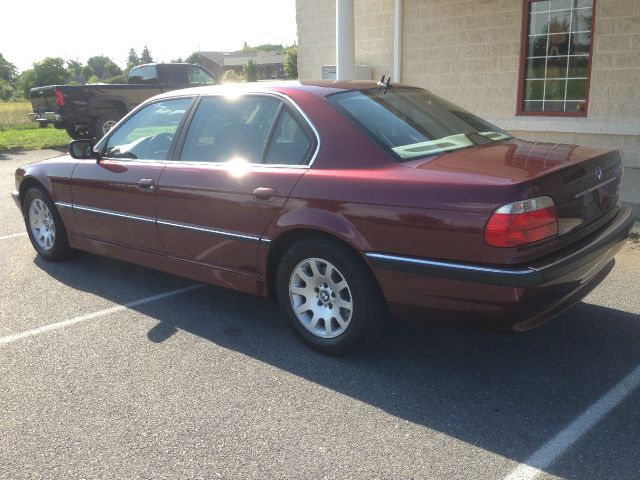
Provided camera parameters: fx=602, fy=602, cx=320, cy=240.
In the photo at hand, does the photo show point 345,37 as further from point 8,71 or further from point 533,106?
point 8,71

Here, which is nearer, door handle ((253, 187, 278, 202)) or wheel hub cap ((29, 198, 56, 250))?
door handle ((253, 187, 278, 202))

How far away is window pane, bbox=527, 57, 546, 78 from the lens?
30.6ft

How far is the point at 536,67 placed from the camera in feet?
30.9

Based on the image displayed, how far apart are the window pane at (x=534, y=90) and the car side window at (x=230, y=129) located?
266 inches

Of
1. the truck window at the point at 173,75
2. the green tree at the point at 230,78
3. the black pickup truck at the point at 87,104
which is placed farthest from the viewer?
the green tree at the point at 230,78

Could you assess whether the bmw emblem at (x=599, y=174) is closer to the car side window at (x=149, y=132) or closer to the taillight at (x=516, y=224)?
the taillight at (x=516, y=224)

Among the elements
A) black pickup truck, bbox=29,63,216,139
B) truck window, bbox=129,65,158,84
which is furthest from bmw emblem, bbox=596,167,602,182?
truck window, bbox=129,65,158,84

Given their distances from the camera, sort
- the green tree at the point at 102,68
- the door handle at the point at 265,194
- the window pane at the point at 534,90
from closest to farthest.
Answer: the door handle at the point at 265,194 → the window pane at the point at 534,90 → the green tree at the point at 102,68

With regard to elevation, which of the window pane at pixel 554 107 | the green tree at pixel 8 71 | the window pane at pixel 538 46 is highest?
the green tree at pixel 8 71

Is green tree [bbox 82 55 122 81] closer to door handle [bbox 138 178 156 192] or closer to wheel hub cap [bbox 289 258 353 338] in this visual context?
door handle [bbox 138 178 156 192]

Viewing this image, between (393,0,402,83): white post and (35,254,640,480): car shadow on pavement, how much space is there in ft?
25.4

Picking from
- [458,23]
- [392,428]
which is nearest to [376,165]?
[392,428]

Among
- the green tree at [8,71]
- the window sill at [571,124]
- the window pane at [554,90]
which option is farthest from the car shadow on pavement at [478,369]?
the green tree at [8,71]

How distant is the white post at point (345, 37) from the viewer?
10078mm
